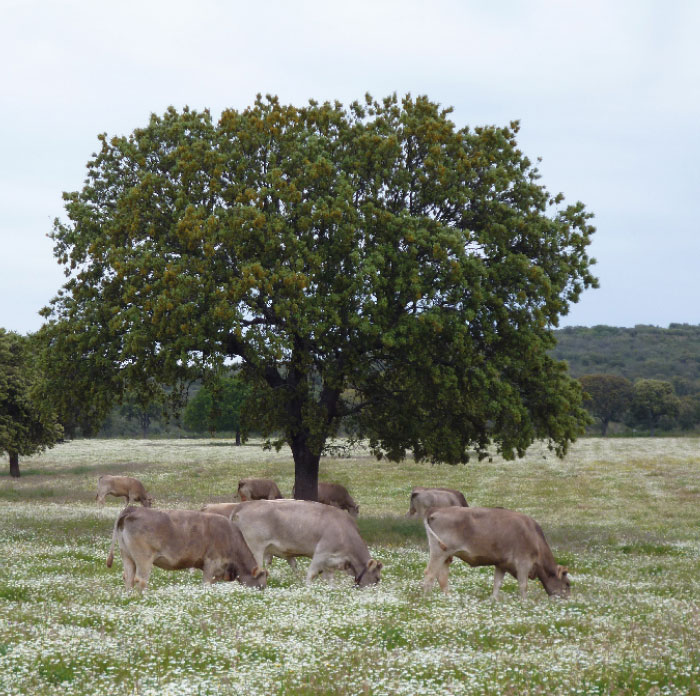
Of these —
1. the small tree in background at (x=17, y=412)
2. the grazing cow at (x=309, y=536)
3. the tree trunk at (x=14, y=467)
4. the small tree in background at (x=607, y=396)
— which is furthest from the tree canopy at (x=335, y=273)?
the small tree in background at (x=607, y=396)

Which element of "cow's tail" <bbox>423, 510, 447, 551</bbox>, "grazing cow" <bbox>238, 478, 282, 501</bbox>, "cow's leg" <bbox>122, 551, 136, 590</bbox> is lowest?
"grazing cow" <bbox>238, 478, 282, 501</bbox>

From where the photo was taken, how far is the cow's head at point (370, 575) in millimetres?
16812

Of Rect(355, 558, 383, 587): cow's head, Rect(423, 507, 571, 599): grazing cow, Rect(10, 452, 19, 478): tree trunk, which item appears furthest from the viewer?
Rect(10, 452, 19, 478): tree trunk

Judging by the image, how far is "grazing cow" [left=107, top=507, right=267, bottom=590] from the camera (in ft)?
50.5

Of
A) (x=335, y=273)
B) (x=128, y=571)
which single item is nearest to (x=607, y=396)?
(x=335, y=273)

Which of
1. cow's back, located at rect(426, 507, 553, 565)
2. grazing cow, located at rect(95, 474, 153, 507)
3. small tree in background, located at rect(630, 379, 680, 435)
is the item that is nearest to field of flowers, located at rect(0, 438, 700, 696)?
cow's back, located at rect(426, 507, 553, 565)

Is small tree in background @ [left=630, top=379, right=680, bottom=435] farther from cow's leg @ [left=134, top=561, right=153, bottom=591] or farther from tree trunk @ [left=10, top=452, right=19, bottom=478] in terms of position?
cow's leg @ [left=134, top=561, right=153, bottom=591]

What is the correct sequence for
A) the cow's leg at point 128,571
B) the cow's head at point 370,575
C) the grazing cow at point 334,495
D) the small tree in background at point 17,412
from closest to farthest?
the cow's leg at point 128,571
the cow's head at point 370,575
the grazing cow at point 334,495
the small tree in background at point 17,412

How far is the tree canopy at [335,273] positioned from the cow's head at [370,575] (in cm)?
1055

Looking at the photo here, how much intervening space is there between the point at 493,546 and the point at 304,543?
13.4 feet

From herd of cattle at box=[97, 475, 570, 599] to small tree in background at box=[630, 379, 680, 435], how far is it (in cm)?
13292

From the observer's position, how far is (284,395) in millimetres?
30359

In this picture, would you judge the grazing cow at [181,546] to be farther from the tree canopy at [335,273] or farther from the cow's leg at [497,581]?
the tree canopy at [335,273]

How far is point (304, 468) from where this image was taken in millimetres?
32031
